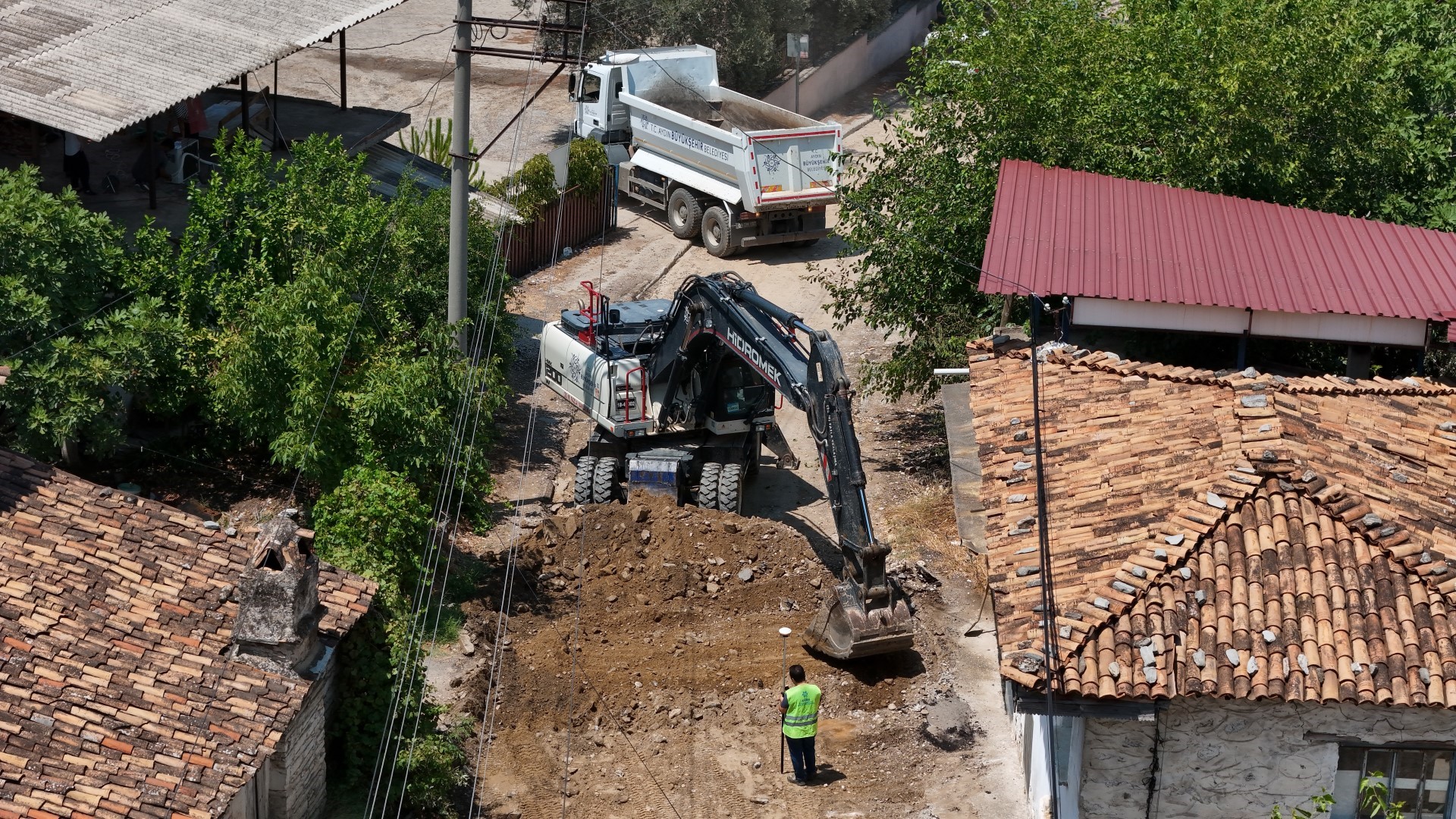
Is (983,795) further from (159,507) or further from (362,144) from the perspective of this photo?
(362,144)

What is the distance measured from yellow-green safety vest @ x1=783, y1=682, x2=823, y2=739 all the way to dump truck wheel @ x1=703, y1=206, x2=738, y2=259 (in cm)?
1720

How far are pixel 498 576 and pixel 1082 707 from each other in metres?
10.7

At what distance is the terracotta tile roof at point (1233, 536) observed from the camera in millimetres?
12406

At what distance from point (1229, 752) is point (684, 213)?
22883 mm

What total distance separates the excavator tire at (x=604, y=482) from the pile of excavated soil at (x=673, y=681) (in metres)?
0.53

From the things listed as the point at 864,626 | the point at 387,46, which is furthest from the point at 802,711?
the point at 387,46

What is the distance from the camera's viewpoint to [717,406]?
22.6 meters

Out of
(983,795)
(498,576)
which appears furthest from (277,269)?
(983,795)

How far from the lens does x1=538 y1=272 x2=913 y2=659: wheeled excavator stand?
733 inches

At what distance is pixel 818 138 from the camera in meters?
32.1

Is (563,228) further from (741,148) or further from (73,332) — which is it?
(73,332)

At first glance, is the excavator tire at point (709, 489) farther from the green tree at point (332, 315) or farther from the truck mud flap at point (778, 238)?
the truck mud flap at point (778, 238)

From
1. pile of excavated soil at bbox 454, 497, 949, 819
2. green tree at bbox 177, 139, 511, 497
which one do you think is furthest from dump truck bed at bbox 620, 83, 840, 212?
pile of excavated soil at bbox 454, 497, 949, 819

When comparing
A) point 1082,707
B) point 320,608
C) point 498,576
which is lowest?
point 498,576
